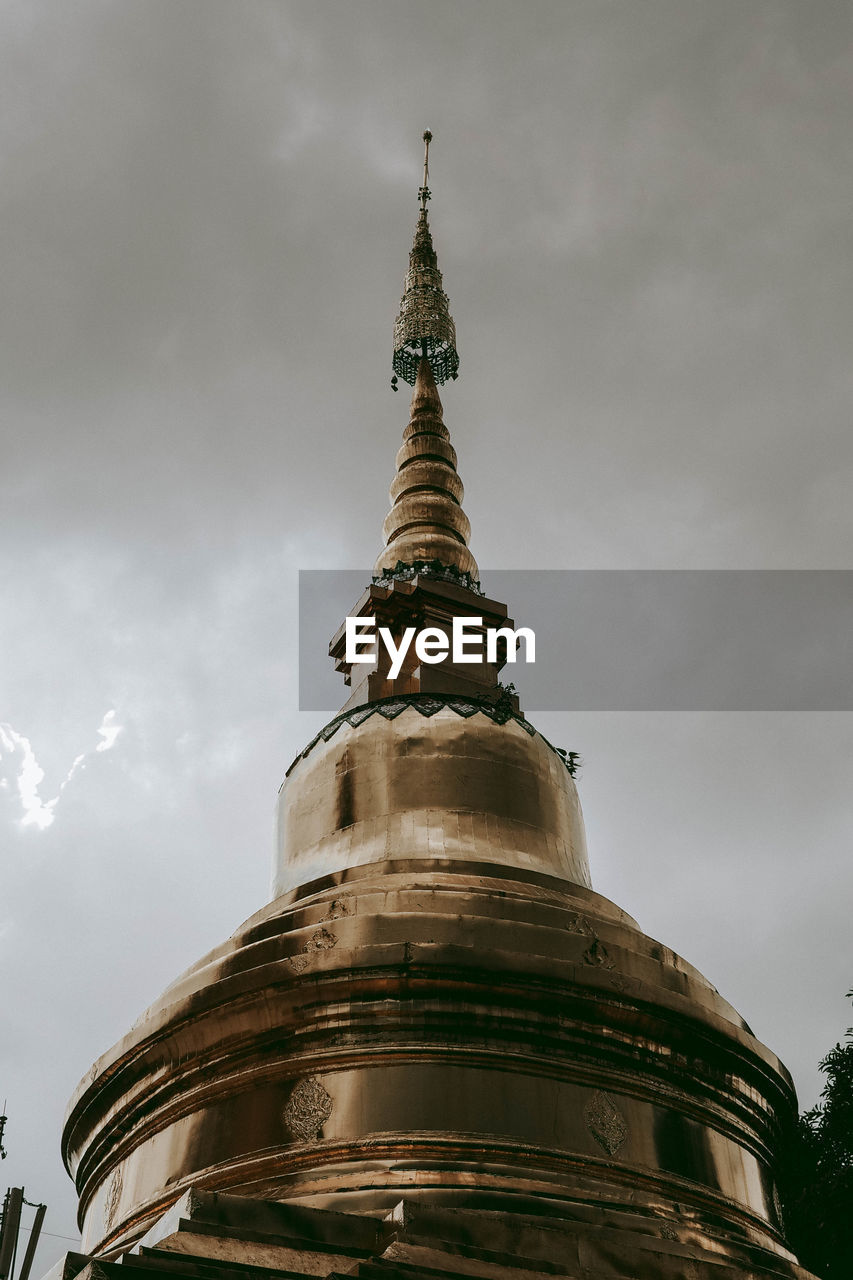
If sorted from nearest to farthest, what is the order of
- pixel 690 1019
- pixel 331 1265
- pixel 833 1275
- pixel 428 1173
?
pixel 331 1265, pixel 428 1173, pixel 690 1019, pixel 833 1275

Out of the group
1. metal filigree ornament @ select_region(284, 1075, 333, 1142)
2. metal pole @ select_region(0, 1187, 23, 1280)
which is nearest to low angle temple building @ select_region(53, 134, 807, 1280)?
metal filigree ornament @ select_region(284, 1075, 333, 1142)

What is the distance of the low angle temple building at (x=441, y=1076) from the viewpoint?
1003cm

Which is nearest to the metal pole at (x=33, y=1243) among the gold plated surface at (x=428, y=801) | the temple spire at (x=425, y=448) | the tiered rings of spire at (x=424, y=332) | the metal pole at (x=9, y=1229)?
the metal pole at (x=9, y=1229)

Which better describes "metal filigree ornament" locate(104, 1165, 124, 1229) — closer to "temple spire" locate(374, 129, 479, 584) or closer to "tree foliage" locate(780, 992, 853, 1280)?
"tree foliage" locate(780, 992, 853, 1280)

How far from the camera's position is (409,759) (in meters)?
15.6

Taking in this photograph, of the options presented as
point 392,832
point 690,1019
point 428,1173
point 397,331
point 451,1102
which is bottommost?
point 428,1173

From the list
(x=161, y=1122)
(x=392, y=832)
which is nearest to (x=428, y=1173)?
(x=161, y=1122)

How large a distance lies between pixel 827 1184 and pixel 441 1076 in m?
4.33

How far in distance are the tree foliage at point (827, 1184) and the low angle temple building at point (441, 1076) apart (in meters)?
0.48

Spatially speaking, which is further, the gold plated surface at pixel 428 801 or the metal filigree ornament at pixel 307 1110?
the gold plated surface at pixel 428 801

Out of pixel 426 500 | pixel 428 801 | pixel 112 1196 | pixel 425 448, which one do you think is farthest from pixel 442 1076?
pixel 425 448

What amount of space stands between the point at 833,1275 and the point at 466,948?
19.8 ft

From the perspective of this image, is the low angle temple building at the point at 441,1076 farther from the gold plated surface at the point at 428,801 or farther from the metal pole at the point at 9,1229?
the metal pole at the point at 9,1229

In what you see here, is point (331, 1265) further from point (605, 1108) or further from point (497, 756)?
point (497, 756)
